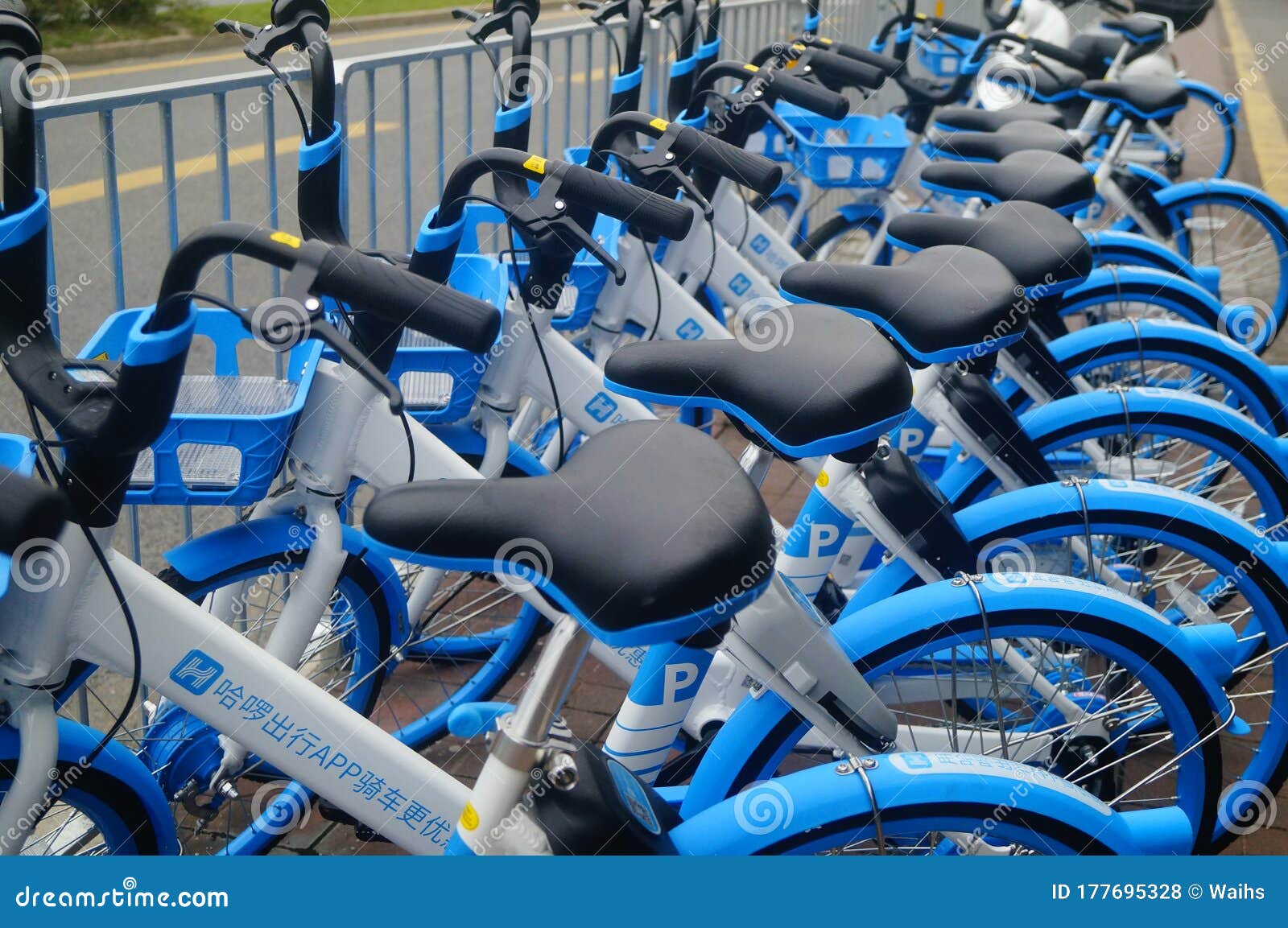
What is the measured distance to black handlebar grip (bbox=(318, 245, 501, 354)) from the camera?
1.49m

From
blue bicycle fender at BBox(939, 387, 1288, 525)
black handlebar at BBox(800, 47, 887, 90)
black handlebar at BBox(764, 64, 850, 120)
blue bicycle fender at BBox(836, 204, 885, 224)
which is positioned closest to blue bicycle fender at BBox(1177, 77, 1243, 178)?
blue bicycle fender at BBox(836, 204, 885, 224)

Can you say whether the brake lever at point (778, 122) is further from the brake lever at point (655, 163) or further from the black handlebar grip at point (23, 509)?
the black handlebar grip at point (23, 509)

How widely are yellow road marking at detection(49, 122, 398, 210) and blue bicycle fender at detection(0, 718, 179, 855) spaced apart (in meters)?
4.38

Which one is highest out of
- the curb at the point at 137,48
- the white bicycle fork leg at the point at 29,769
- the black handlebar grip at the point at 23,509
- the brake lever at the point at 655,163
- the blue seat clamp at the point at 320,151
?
the blue seat clamp at the point at 320,151

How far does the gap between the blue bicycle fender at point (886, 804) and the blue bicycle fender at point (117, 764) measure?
2.90 feet

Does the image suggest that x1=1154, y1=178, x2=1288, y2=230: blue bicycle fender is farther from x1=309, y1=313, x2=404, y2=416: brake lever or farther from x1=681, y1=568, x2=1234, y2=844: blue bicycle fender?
x1=309, y1=313, x2=404, y2=416: brake lever

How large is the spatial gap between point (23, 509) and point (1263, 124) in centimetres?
1121

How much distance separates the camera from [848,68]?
3666mm

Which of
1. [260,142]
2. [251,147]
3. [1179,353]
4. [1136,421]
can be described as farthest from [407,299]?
[251,147]

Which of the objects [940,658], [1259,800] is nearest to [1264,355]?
[1259,800]

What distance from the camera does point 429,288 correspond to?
1.53 meters

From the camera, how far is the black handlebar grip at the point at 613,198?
2006 millimetres

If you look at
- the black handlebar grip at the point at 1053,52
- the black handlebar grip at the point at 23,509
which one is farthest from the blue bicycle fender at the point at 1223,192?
the black handlebar grip at the point at 23,509
